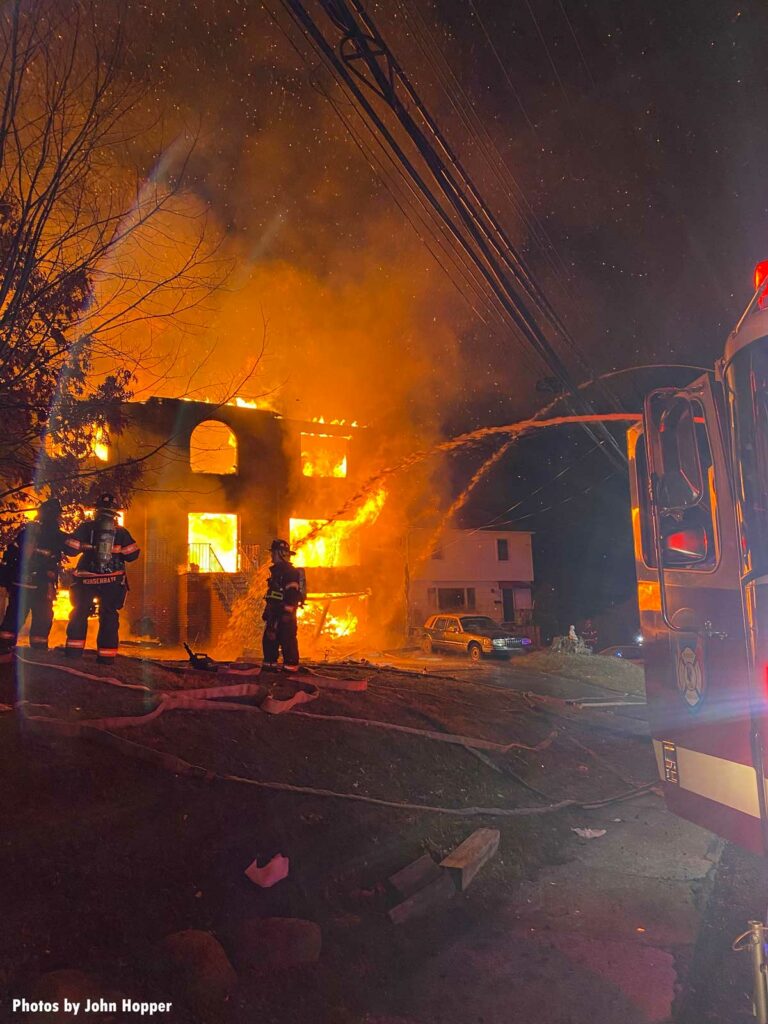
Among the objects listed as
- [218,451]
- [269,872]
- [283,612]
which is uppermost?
[218,451]

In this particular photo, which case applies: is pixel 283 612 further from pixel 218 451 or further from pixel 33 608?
pixel 218 451

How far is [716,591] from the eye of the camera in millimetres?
3570

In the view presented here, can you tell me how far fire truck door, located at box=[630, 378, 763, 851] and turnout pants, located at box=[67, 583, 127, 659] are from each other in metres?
5.42

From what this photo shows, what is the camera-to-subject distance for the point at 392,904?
4082mm

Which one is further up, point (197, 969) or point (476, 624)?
point (476, 624)

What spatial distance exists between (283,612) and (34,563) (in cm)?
288

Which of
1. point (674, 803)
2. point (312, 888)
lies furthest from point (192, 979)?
point (674, 803)

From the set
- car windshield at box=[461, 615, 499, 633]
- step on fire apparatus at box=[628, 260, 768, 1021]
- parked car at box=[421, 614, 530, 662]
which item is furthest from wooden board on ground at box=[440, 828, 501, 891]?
car windshield at box=[461, 615, 499, 633]

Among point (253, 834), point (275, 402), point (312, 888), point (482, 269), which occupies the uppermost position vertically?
point (275, 402)

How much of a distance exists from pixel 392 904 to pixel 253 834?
91cm

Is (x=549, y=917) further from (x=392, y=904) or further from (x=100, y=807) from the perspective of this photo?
(x=100, y=807)

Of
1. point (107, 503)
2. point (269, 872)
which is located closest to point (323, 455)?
point (107, 503)

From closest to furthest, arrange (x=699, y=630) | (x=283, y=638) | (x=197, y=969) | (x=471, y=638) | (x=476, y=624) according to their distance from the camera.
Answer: (x=197, y=969), (x=699, y=630), (x=283, y=638), (x=471, y=638), (x=476, y=624)

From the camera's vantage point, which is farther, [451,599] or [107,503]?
[451,599]
